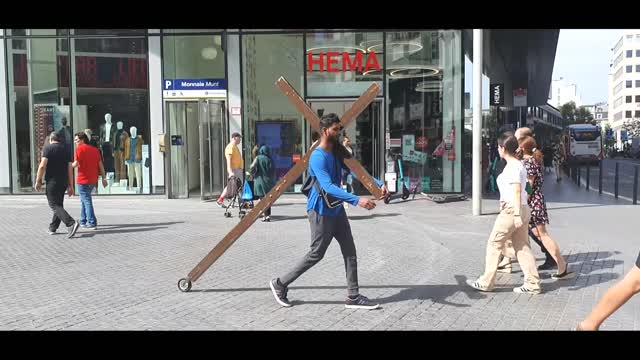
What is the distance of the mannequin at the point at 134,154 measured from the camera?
1600cm

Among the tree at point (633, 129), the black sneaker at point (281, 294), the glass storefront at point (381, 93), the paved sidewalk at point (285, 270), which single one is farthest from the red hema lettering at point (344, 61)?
the tree at point (633, 129)

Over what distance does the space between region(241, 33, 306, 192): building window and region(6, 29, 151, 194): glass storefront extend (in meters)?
2.87

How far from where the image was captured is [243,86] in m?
15.8

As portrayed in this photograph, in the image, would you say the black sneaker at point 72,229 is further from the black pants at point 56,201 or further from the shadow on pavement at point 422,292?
the shadow on pavement at point 422,292

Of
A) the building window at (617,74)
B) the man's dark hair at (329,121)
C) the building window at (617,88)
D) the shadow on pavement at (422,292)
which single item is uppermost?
the building window at (617,74)

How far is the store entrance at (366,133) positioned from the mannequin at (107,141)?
565 centimetres

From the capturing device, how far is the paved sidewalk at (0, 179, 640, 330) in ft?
17.0

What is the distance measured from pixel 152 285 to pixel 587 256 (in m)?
5.81

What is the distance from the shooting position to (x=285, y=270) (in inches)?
283

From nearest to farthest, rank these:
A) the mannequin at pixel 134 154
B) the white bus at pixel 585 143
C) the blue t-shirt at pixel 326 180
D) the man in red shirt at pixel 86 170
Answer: the blue t-shirt at pixel 326 180, the man in red shirt at pixel 86 170, the mannequin at pixel 134 154, the white bus at pixel 585 143

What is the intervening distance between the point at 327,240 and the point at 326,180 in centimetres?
63

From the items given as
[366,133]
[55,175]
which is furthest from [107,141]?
[366,133]

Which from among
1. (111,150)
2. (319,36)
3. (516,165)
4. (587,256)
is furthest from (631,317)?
(111,150)

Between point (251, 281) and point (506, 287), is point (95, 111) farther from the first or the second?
point (506, 287)
